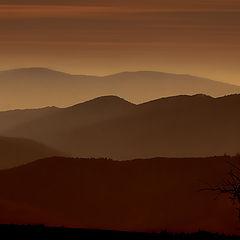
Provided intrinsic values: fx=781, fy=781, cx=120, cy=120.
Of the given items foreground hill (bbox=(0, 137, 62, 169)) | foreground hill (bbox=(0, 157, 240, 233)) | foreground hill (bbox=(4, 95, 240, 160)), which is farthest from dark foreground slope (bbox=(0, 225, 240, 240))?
foreground hill (bbox=(4, 95, 240, 160))

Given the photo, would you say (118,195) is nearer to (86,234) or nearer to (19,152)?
(86,234)

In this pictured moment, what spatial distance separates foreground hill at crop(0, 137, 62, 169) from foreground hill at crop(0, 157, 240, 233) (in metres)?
50.1

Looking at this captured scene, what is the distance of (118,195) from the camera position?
49031mm

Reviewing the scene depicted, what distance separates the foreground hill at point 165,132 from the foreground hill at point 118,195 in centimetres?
7517

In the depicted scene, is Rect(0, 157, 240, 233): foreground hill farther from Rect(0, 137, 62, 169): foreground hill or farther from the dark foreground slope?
Rect(0, 137, 62, 169): foreground hill

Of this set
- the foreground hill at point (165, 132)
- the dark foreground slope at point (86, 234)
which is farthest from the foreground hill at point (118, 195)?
the foreground hill at point (165, 132)

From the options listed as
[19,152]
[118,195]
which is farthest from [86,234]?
[19,152]

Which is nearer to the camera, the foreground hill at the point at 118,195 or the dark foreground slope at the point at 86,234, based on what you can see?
the dark foreground slope at the point at 86,234

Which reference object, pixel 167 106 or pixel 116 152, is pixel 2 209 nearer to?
pixel 116 152

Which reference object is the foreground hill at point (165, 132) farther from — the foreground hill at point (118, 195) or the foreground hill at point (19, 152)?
the foreground hill at point (118, 195)

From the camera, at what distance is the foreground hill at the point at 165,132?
5285 inches

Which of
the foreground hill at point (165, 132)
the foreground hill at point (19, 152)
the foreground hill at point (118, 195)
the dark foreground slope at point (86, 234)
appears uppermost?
the foreground hill at point (165, 132)

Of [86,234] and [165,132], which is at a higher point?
[165,132]

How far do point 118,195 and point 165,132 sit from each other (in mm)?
95878
